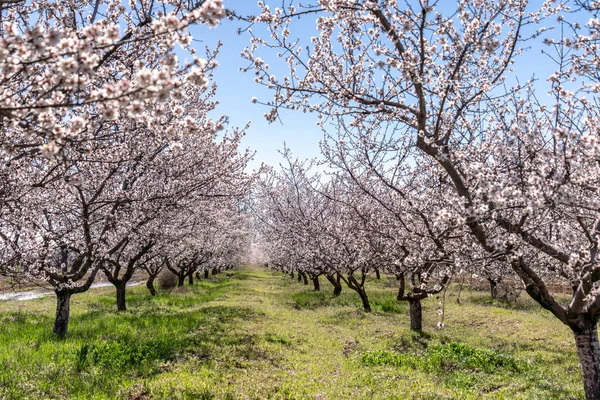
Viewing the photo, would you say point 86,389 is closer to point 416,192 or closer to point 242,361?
point 242,361

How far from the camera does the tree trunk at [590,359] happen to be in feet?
24.6

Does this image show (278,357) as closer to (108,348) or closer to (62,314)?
(108,348)

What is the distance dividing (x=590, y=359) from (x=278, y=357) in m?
7.33

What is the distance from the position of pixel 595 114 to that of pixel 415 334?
998 cm

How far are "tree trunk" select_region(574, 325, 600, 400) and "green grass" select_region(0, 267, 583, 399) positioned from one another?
1114 mm

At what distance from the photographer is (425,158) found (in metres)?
13.2

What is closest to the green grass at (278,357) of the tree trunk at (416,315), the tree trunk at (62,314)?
the tree trunk at (62,314)

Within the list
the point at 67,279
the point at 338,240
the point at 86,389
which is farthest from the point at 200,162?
the point at 338,240

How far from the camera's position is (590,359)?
7691 mm

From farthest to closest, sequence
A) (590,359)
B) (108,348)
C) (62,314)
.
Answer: (62,314) < (108,348) < (590,359)

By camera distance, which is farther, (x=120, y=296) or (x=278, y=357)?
(x=120, y=296)

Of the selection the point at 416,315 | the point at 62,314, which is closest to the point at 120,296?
the point at 62,314

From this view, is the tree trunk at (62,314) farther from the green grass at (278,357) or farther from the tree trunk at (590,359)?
the tree trunk at (590,359)

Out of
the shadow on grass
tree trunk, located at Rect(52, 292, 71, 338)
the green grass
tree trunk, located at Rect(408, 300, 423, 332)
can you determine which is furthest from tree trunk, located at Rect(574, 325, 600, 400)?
tree trunk, located at Rect(52, 292, 71, 338)
